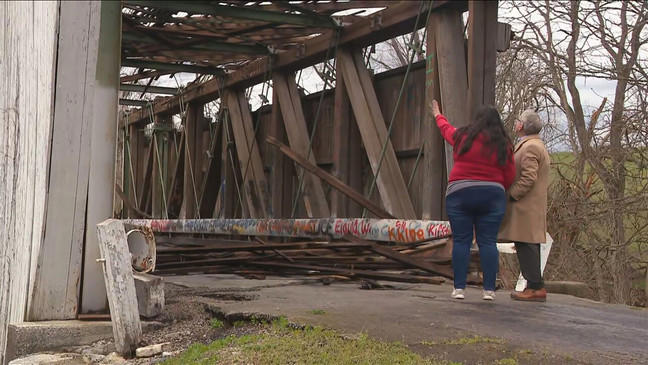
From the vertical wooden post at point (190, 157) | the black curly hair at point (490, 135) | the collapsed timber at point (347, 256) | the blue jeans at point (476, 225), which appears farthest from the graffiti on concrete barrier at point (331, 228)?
the black curly hair at point (490, 135)

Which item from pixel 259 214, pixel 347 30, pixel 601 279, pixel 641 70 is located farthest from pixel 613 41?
pixel 259 214

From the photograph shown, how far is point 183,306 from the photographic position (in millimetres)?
5836

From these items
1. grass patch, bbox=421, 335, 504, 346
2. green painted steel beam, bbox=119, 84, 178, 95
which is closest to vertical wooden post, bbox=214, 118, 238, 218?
green painted steel beam, bbox=119, 84, 178, 95

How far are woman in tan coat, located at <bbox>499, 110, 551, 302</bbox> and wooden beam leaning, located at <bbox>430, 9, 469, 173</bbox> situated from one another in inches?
82.2

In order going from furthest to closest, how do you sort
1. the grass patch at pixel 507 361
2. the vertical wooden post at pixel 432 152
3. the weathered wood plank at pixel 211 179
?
the weathered wood plank at pixel 211 179
the vertical wooden post at pixel 432 152
the grass patch at pixel 507 361

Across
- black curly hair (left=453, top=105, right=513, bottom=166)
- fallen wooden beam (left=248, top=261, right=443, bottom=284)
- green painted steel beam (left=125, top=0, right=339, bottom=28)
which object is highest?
green painted steel beam (left=125, top=0, right=339, bottom=28)

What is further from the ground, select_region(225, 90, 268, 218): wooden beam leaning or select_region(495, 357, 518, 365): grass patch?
select_region(225, 90, 268, 218): wooden beam leaning

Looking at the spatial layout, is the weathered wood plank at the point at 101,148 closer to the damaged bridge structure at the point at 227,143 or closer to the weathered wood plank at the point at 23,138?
the damaged bridge structure at the point at 227,143

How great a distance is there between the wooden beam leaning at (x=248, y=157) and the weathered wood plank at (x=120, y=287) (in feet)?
28.8

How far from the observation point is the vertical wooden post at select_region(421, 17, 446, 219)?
30.6 feet

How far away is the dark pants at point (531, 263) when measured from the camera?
6672 millimetres

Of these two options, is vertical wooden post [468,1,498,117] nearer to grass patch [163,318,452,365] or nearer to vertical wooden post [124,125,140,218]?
grass patch [163,318,452,365]

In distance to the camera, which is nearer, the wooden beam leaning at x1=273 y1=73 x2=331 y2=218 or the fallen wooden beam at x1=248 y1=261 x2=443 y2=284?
the fallen wooden beam at x1=248 y1=261 x2=443 y2=284

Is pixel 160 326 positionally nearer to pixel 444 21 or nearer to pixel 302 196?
pixel 444 21
